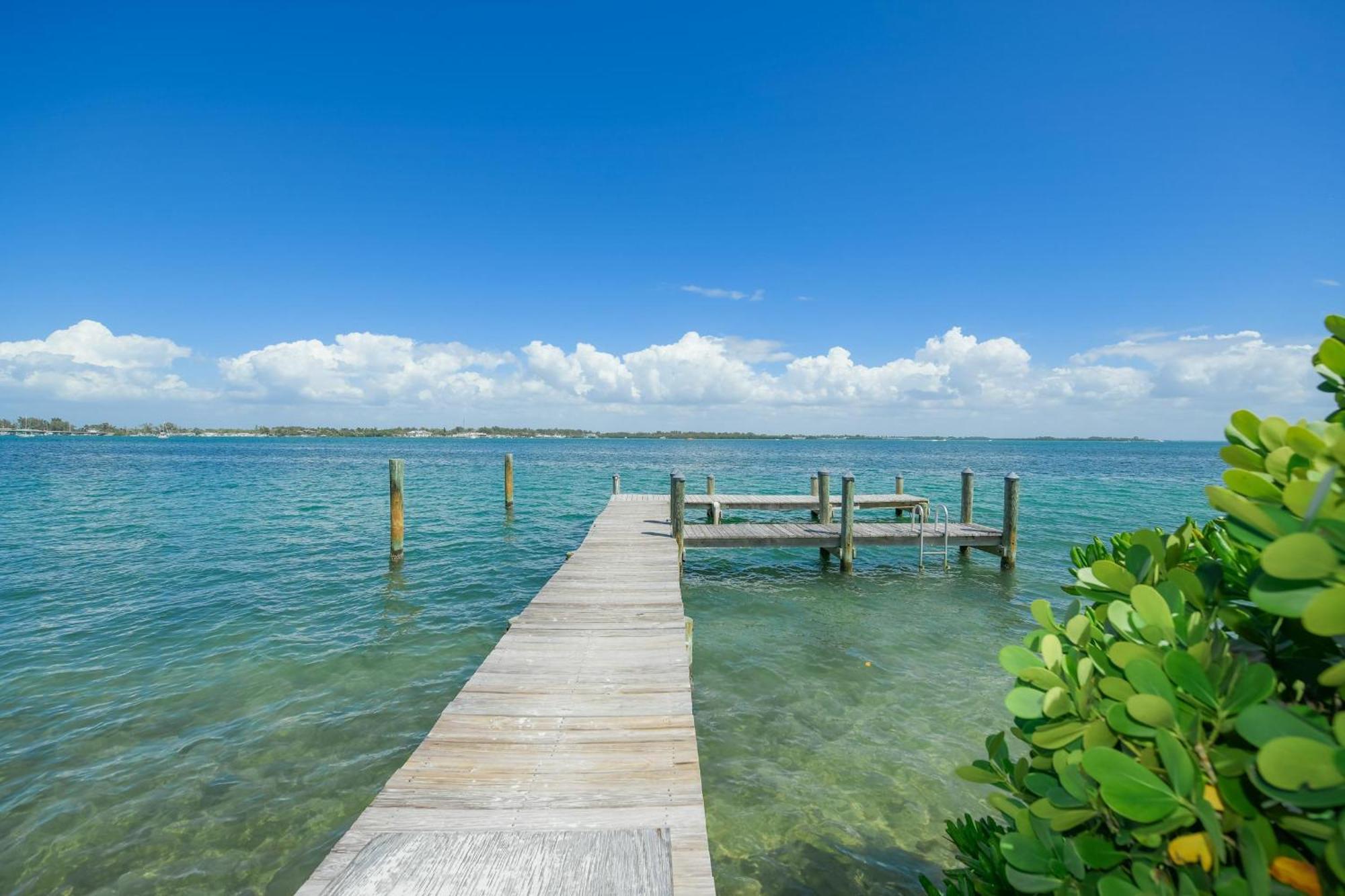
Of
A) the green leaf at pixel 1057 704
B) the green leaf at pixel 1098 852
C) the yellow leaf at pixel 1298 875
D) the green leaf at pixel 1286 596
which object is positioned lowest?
the green leaf at pixel 1098 852

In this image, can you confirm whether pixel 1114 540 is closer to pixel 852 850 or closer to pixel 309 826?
pixel 852 850

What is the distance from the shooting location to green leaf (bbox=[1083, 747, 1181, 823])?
1.05 m

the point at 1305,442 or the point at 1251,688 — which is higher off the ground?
the point at 1305,442

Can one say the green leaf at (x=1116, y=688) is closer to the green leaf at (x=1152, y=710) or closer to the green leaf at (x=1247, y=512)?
the green leaf at (x=1152, y=710)

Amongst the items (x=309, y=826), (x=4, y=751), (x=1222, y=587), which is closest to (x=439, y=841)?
(x=1222, y=587)

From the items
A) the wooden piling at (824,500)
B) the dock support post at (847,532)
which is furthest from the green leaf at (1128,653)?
the wooden piling at (824,500)

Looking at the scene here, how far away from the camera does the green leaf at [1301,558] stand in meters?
0.81

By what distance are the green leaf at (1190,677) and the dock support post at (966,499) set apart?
48.6 ft

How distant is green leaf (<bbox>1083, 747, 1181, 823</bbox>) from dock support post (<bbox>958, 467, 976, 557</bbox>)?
1495cm

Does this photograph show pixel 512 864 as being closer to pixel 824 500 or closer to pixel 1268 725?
pixel 1268 725

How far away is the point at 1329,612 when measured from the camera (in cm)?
79

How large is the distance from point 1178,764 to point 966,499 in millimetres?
16141

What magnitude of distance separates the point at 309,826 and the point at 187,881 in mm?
811

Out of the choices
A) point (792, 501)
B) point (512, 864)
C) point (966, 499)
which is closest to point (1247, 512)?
point (512, 864)
